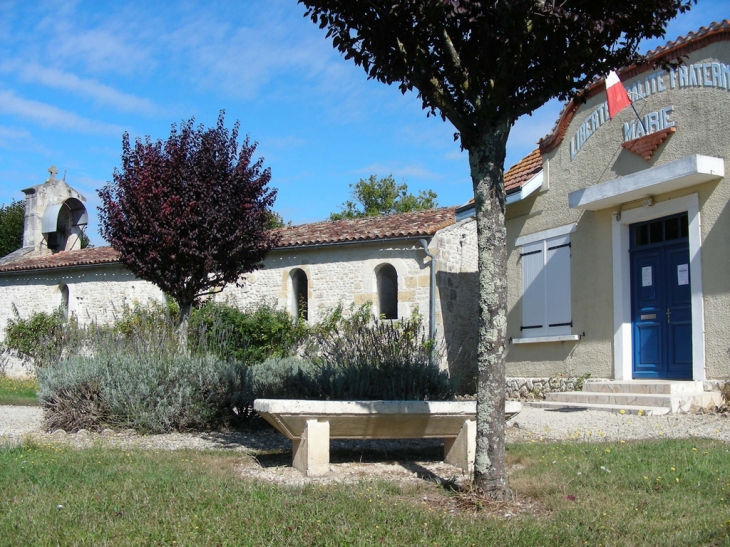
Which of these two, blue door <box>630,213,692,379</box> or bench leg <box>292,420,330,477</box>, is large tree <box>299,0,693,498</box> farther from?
blue door <box>630,213,692,379</box>

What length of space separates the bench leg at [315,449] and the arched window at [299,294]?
1155 cm

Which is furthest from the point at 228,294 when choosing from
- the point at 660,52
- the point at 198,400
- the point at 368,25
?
the point at 368,25

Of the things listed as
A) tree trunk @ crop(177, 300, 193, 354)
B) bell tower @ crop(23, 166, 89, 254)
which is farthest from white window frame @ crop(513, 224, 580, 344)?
bell tower @ crop(23, 166, 89, 254)

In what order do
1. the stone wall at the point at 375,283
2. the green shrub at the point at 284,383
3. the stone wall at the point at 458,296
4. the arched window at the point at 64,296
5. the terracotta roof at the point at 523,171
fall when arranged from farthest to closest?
the arched window at the point at 64,296, the stone wall at the point at 375,283, the stone wall at the point at 458,296, the terracotta roof at the point at 523,171, the green shrub at the point at 284,383

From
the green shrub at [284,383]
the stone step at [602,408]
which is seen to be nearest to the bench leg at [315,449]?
the green shrub at [284,383]

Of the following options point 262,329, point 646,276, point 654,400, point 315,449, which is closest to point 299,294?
point 262,329

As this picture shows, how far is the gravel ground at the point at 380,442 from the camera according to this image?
5656 mm

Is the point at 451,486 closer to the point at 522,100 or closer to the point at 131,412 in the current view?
the point at 522,100

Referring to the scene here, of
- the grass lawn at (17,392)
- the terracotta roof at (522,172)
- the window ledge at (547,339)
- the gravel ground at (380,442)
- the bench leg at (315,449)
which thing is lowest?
the grass lawn at (17,392)

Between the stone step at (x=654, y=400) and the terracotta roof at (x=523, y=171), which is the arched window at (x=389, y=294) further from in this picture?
the stone step at (x=654, y=400)

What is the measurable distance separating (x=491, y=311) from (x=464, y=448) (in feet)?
5.34

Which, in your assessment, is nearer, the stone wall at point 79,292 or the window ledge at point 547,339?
the window ledge at point 547,339

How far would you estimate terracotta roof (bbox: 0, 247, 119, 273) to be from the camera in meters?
19.9

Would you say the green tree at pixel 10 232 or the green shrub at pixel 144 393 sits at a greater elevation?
the green tree at pixel 10 232
